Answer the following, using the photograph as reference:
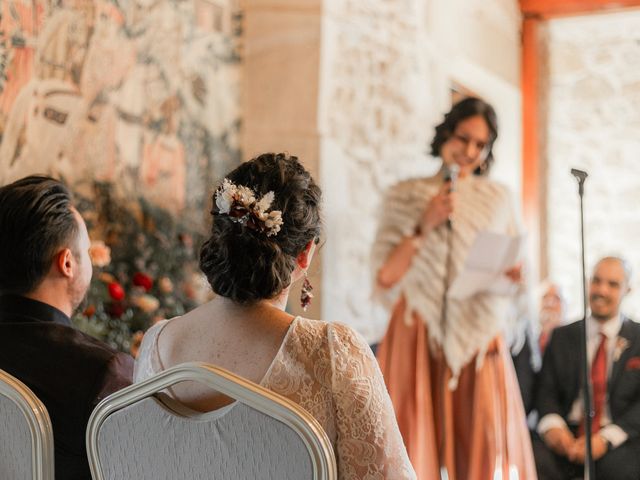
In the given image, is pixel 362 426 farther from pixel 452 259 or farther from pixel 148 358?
pixel 452 259

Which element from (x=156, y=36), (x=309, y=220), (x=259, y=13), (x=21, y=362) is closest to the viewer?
(x=309, y=220)

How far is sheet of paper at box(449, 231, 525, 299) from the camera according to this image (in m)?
3.97

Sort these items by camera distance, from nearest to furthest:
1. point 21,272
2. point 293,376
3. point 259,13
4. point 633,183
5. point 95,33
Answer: point 293,376
point 21,272
point 95,33
point 259,13
point 633,183

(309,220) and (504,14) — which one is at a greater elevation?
(504,14)

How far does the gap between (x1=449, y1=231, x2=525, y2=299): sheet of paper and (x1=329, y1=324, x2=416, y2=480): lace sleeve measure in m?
2.47

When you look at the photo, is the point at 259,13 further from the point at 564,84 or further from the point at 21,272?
the point at 21,272

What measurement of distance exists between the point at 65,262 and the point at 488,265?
2347 millimetres

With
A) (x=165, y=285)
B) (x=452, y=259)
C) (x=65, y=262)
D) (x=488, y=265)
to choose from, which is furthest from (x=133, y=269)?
(x=65, y=262)

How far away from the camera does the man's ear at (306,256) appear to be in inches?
68.4

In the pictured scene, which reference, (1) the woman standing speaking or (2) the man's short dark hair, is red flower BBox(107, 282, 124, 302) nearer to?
(1) the woman standing speaking

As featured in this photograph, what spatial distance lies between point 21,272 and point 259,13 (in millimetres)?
3014

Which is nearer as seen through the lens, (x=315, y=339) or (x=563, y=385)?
(x=315, y=339)

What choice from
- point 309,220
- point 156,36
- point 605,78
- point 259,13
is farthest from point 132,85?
point 605,78

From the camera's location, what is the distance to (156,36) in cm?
414
